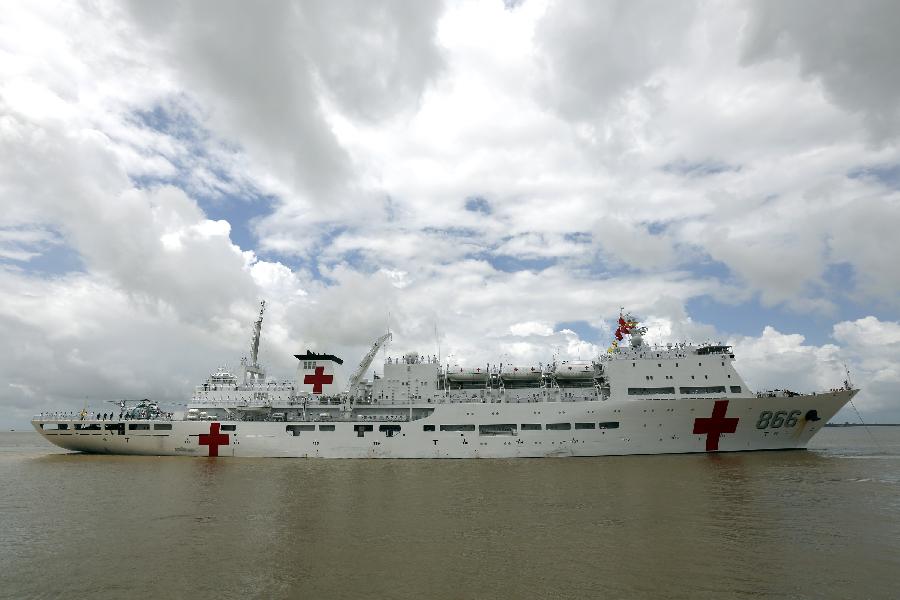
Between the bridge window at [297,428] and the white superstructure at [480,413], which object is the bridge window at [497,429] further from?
the bridge window at [297,428]

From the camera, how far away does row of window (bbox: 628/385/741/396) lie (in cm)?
2691

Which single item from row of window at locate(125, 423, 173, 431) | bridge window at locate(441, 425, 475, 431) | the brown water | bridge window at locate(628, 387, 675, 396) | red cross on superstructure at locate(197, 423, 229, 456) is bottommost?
the brown water

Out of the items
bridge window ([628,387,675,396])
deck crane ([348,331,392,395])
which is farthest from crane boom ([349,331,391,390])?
bridge window ([628,387,675,396])

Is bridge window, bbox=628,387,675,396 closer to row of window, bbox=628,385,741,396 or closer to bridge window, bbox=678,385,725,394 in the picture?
row of window, bbox=628,385,741,396

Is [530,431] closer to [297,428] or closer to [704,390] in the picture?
[704,390]

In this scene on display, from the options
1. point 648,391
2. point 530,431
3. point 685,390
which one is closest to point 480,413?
point 530,431

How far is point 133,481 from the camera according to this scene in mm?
19906

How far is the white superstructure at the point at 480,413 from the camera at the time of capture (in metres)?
26.4

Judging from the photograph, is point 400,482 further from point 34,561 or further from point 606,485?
point 34,561

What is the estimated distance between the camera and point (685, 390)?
1071 inches

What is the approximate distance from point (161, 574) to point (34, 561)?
316 centimetres

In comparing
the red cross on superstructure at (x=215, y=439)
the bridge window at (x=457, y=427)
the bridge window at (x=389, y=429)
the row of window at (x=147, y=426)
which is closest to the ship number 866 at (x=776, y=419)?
the bridge window at (x=457, y=427)

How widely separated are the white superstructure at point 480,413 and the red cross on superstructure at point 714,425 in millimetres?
55

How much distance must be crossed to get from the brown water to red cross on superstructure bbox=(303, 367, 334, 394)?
944 cm
